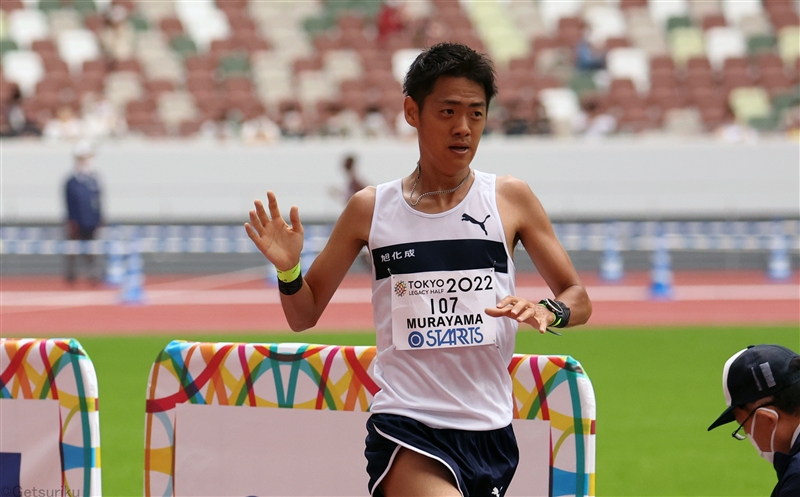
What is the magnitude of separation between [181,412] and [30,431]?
2.52 feet

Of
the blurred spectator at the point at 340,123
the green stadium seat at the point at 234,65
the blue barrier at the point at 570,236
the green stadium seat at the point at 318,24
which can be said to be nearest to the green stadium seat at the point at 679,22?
the blue barrier at the point at 570,236

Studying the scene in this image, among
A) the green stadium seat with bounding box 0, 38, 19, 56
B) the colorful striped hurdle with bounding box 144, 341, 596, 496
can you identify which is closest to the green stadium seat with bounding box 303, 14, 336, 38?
the green stadium seat with bounding box 0, 38, 19, 56

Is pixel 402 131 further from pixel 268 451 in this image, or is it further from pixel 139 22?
pixel 268 451

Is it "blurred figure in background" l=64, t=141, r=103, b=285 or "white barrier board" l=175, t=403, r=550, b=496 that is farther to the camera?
"blurred figure in background" l=64, t=141, r=103, b=285

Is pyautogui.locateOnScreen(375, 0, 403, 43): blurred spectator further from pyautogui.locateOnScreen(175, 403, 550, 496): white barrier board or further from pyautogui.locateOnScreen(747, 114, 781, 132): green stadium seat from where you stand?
pyautogui.locateOnScreen(175, 403, 550, 496): white barrier board

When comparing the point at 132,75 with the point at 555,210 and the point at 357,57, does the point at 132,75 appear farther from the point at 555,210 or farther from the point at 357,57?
the point at 555,210

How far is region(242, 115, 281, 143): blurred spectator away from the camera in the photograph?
74.9 feet

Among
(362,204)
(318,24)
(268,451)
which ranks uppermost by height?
(318,24)

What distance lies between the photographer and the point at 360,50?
2678cm

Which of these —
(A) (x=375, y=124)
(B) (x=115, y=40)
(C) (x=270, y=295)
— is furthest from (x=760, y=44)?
(B) (x=115, y=40)

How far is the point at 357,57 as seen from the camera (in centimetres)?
2642

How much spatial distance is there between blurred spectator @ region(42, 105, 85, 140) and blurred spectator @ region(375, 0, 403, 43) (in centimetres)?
769

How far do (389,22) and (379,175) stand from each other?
224 inches

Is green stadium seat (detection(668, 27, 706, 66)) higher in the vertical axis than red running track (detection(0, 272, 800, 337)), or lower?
higher
